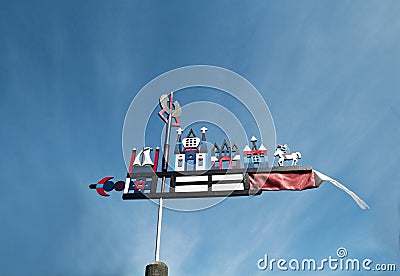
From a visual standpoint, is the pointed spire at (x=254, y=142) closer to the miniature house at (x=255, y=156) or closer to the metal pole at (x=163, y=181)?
the miniature house at (x=255, y=156)

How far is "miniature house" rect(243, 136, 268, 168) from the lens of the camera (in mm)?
8766

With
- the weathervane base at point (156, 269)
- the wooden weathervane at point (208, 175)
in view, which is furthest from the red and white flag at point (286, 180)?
the weathervane base at point (156, 269)

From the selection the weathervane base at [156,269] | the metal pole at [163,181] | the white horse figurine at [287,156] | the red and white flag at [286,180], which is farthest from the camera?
the white horse figurine at [287,156]

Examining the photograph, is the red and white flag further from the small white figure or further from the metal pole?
the metal pole

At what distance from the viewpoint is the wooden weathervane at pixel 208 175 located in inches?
309

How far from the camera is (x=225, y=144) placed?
31.0 feet

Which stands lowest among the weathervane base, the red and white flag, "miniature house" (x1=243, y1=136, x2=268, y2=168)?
the weathervane base

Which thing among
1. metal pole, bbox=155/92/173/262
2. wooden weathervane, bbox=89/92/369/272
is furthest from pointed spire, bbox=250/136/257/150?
metal pole, bbox=155/92/173/262

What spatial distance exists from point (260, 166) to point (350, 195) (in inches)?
81.8

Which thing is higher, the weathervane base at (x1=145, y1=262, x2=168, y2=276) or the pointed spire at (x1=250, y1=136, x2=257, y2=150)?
the pointed spire at (x1=250, y1=136, x2=257, y2=150)

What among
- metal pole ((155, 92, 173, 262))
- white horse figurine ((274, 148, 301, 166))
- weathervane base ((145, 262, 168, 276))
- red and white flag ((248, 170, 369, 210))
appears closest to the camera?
weathervane base ((145, 262, 168, 276))


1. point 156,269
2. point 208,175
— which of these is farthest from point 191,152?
point 156,269

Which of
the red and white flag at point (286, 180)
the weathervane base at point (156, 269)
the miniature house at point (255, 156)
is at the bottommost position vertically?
the weathervane base at point (156, 269)

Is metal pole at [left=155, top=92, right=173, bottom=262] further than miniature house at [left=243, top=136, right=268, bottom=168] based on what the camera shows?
No
